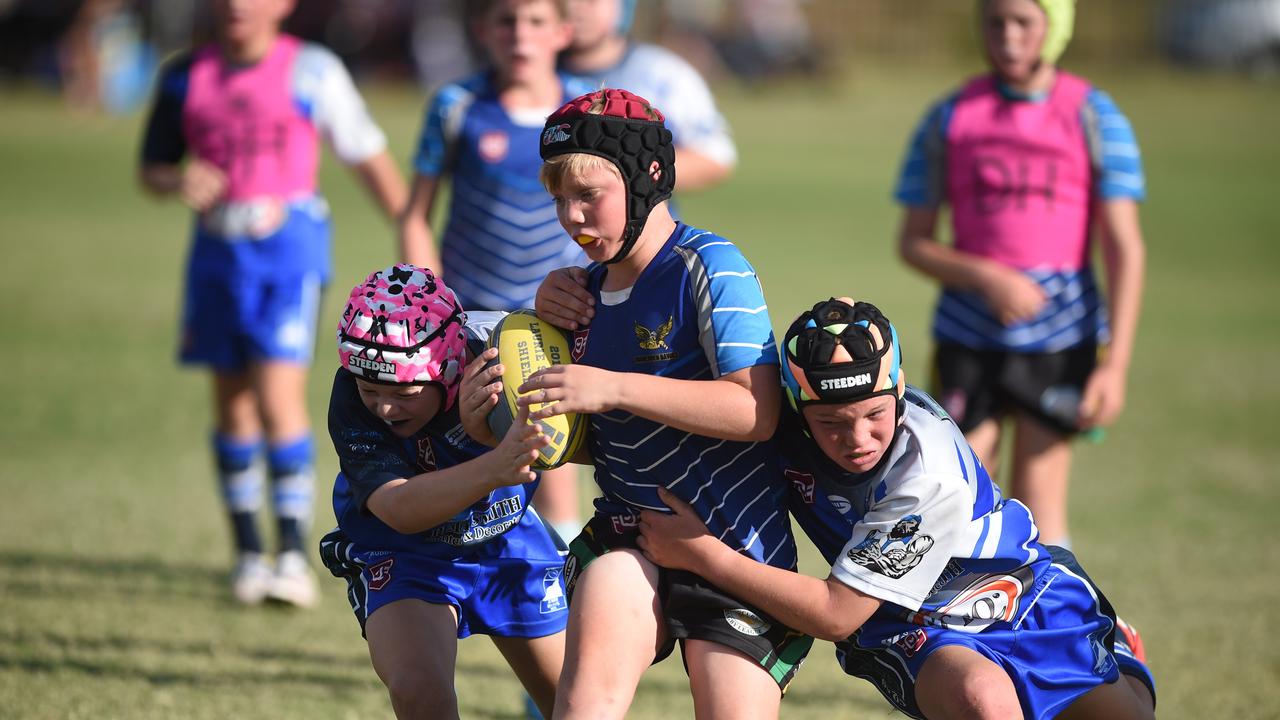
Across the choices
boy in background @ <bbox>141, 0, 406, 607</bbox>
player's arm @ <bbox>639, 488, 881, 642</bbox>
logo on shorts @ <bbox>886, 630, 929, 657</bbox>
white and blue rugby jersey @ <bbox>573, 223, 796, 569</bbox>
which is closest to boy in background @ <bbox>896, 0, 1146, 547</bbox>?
logo on shorts @ <bbox>886, 630, 929, 657</bbox>

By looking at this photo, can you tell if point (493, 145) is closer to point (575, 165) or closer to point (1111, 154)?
point (575, 165)

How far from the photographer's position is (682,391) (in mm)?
3008

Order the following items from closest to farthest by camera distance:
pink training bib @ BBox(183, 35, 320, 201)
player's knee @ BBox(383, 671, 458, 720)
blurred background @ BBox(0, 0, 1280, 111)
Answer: player's knee @ BBox(383, 671, 458, 720), pink training bib @ BBox(183, 35, 320, 201), blurred background @ BBox(0, 0, 1280, 111)

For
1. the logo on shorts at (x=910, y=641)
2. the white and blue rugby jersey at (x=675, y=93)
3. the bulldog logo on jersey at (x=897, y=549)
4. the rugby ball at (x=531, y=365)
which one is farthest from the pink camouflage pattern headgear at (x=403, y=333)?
the white and blue rugby jersey at (x=675, y=93)

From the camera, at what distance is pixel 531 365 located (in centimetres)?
321

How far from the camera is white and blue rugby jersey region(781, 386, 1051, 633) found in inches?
122

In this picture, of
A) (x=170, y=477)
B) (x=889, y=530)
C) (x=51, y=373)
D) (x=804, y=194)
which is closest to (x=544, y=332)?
Result: (x=889, y=530)

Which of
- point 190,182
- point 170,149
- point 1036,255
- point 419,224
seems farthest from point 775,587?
point 170,149

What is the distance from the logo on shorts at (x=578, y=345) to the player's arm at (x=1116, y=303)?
211cm

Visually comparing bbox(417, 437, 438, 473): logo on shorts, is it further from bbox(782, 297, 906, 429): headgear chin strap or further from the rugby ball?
bbox(782, 297, 906, 429): headgear chin strap

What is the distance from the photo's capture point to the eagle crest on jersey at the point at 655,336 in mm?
3182

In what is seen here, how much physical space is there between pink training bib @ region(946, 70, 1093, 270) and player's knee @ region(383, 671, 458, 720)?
103 inches

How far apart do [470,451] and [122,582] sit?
2.95 meters

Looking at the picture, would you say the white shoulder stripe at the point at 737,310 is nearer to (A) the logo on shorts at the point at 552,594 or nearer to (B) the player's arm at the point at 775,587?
(B) the player's arm at the point at 775,587
